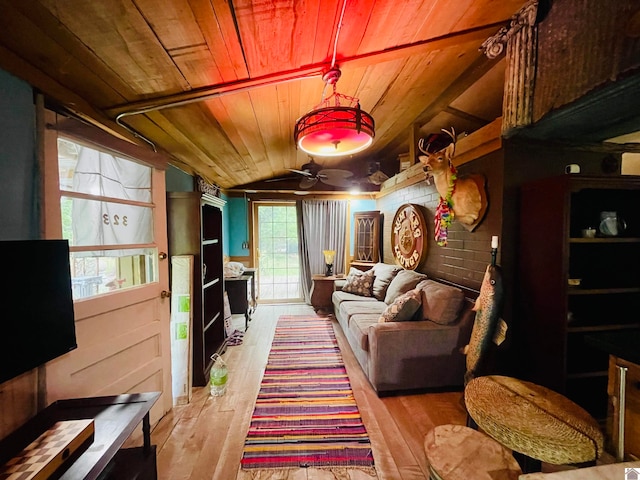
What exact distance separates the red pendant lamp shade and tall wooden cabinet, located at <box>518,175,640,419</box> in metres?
1.35

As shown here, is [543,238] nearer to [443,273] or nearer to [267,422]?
[443,273]

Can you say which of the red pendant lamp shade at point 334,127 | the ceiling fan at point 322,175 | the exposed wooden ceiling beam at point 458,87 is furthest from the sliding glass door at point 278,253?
the red pendant lamp shade at point 334,127

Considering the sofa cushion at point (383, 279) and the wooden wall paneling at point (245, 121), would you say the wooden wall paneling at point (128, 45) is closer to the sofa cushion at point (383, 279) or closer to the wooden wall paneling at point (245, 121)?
the wooden wall paneling at point (245, 121)

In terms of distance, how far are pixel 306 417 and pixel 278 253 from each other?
3.58m

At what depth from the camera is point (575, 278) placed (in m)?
1.95

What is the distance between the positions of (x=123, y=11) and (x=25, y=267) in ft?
3.54

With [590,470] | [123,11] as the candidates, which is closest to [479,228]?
[590,470]

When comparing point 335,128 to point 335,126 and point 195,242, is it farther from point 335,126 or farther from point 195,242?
point 195,242

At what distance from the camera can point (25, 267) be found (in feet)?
3.49

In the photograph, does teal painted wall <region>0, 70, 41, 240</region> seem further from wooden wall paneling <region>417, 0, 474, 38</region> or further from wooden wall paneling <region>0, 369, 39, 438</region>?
wooden wall paneling <region>417, 0, 474, 38</region>

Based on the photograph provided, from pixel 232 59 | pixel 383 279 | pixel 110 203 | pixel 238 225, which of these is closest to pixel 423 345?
pixel 383 279

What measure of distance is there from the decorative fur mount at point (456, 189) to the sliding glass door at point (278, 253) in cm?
330

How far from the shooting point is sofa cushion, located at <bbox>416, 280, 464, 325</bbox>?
2.29 metres

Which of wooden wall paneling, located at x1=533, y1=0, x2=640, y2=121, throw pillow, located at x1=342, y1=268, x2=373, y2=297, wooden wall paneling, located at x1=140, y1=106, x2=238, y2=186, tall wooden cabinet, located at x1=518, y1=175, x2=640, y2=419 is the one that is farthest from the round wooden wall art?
wooden wall paneling, located at x1=140, y1=106, x2=238, y2=186
